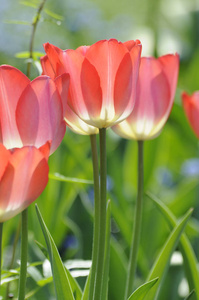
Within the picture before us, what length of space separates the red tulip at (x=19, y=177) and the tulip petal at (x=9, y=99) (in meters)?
0.06

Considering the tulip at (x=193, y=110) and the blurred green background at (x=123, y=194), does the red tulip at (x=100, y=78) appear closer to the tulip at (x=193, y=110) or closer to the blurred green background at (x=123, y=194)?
the blurred green background at (x=123, y=194)

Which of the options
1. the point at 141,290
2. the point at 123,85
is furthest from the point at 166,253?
the point at 123,85

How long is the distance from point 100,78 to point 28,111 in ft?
0.30

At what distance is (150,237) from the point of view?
1.34 meters

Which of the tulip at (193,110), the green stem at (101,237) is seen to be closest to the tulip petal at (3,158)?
the green stem at (101,237)

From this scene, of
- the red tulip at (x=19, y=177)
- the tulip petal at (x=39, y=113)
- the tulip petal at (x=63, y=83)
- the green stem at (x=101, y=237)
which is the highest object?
the tulip petal at (x=63, y=83)

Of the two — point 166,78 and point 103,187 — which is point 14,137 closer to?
point 103,187

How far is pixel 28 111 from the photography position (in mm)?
471

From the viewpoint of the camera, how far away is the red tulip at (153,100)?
644 millimetres

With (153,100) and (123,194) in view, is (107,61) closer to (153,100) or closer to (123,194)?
(153,100)

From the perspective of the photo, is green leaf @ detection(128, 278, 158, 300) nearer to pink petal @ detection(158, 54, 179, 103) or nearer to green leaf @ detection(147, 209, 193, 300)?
green leaf @ detection(147, 209, 193, 300)

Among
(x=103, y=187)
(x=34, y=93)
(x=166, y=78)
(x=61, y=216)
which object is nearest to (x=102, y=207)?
(x=103, y=187)

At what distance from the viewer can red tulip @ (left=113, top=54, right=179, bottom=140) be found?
25.3 inches

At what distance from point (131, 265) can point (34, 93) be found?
251 millimetres
